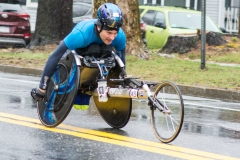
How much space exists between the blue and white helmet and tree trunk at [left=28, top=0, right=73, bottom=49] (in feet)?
39.0

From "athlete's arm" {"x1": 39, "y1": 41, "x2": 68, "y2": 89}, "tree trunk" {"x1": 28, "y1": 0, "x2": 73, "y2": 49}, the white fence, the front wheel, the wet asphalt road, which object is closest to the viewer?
the wet asphalt road

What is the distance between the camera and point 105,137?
7691mm

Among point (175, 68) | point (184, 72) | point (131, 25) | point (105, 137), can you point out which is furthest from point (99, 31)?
point (131, 25)

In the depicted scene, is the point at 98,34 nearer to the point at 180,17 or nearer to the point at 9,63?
the point at 9,63

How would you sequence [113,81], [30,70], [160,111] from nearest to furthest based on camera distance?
[160,111] < [113,81] < [30,70]

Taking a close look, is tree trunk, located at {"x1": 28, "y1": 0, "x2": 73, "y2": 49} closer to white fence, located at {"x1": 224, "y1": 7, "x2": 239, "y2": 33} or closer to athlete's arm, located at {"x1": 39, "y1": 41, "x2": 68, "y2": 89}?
athlete's arm, located at {"x1": 39, "y1": 41, "x2": 68, "y2": 89}

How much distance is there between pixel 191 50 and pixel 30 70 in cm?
479

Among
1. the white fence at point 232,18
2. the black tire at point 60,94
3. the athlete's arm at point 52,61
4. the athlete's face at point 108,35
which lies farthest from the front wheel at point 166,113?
the white fence at point 232,18

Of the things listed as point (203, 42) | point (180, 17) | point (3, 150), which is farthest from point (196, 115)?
point (180, 17)

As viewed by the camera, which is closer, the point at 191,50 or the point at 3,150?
the point at 3,150

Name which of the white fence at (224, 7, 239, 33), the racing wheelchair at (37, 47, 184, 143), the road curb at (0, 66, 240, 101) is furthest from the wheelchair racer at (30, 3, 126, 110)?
the white fence at (224, 7, 239, 33)

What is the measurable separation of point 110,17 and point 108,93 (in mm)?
791

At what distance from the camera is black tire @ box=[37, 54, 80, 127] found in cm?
784

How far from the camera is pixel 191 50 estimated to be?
19.0m
